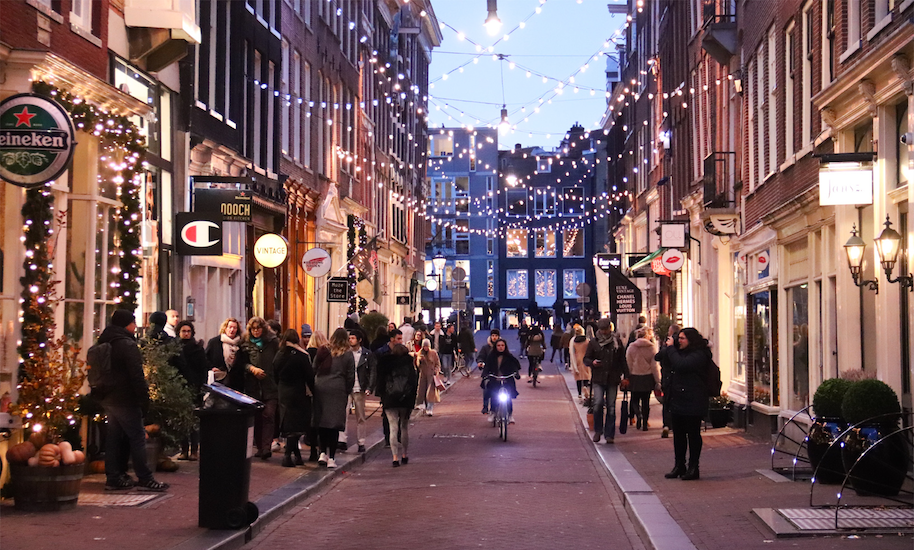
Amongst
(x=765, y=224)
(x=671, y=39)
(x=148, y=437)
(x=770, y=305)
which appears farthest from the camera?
(x=671, y=39)

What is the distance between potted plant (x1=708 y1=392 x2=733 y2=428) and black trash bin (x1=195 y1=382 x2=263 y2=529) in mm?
13535

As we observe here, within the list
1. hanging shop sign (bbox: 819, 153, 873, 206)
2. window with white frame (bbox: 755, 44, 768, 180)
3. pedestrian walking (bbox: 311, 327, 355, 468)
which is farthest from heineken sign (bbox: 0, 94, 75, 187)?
window with white frame (bbox: 755, 44, 768, 180)

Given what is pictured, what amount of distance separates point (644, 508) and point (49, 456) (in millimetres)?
5588

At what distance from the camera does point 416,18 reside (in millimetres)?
56625

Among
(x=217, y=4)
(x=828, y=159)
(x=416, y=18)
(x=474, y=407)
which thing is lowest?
(x=474, y=407)

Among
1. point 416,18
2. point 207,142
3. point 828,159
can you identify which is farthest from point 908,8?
point 416,18

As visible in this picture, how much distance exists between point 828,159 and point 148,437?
835cm

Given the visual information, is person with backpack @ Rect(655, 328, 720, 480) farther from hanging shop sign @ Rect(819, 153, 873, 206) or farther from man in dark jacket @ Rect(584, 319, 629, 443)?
man in dark jacket @ Rect(584, 319, 629, 443)

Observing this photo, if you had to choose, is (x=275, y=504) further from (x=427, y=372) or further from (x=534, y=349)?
(x=534, y=349)

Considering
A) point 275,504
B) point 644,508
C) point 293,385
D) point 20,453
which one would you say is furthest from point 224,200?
point 644,508

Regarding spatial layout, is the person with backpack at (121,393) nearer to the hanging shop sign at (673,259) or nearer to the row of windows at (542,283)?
the hanging shop sign at (673,259)

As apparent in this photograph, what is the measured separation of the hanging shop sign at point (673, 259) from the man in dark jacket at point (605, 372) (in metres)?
9.54

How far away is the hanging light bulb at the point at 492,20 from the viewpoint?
16.7 m

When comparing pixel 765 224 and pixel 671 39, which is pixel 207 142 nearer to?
pixel 765 224
